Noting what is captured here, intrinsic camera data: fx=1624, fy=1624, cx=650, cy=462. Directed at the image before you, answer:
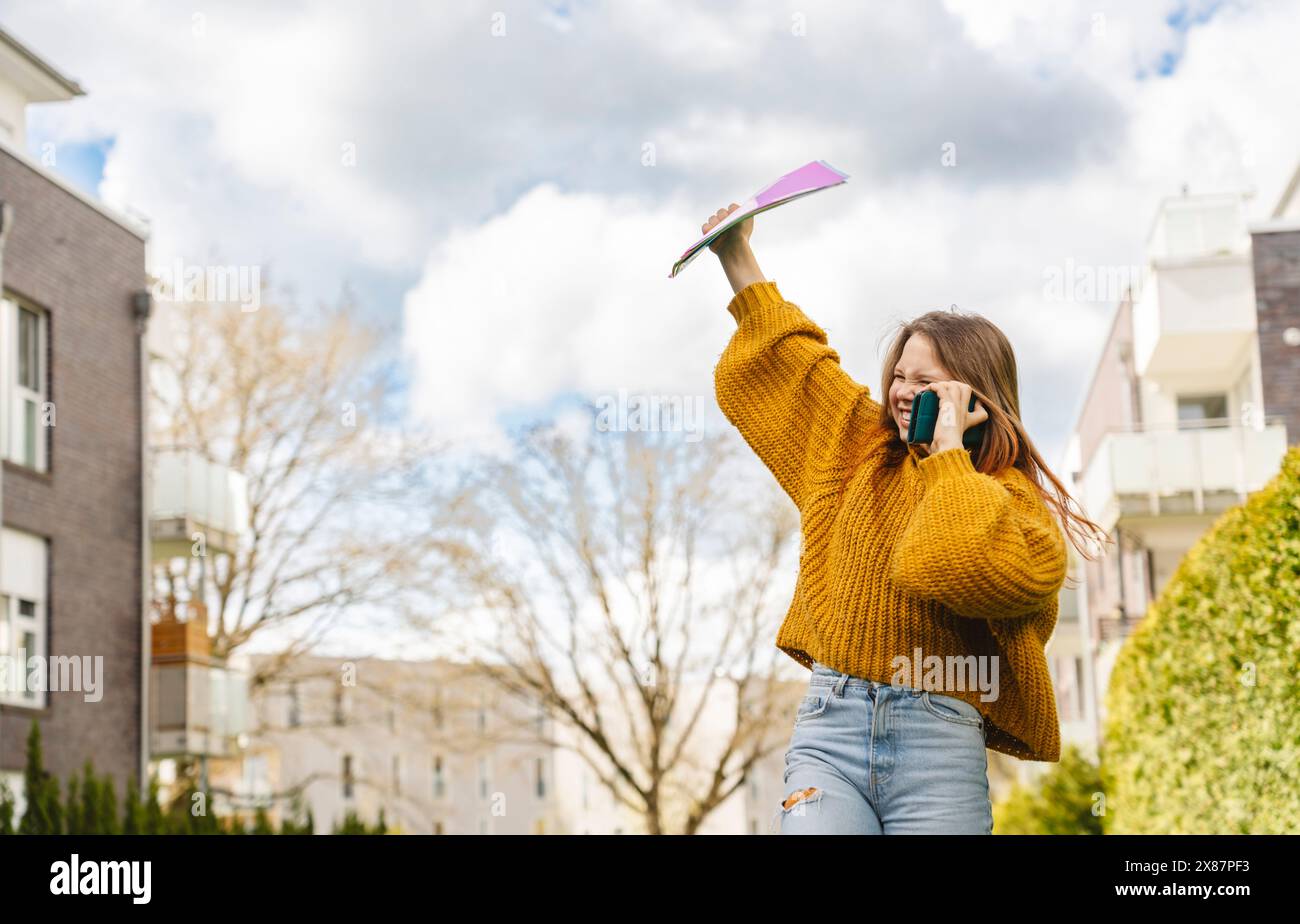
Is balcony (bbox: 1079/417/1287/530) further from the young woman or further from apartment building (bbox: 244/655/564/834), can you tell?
the young woman

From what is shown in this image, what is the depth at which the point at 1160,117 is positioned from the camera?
22.6m

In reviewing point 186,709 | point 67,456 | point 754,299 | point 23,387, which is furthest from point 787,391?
point 186,709

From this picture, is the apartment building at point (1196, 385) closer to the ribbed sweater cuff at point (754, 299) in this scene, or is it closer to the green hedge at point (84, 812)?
the green hedge at point (84, 812)

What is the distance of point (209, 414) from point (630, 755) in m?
8.08

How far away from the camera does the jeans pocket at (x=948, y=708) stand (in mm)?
2652

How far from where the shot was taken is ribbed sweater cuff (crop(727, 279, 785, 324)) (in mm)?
3061

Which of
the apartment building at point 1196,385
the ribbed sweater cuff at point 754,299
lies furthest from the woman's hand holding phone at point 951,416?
the apartment building at point 1196,385

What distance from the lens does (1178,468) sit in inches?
753

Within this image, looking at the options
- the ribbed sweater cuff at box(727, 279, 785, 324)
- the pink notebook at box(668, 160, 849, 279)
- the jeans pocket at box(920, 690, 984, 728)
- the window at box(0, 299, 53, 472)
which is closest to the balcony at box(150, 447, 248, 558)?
the window at box(0, 299, 53, 472)

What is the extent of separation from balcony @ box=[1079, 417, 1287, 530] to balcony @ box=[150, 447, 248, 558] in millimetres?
10855

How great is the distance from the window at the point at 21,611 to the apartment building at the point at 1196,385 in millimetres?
10866

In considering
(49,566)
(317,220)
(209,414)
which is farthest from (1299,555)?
(317,220)

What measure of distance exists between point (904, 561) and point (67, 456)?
15721 millimetres

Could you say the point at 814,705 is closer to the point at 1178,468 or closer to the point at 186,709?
the point at 186,709
